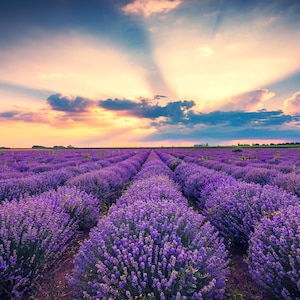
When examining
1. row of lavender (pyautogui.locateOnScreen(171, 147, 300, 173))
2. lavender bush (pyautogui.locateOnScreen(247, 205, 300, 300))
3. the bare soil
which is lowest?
the bare soil

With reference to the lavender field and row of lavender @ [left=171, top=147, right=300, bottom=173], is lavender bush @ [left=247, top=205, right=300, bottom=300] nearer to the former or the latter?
the lavender field

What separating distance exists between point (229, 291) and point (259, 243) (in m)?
0.70

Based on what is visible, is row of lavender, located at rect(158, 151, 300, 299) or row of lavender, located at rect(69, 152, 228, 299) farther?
row of lavender, located at rect(158, 151, 300, 299)

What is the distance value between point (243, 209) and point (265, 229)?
2.87 feet

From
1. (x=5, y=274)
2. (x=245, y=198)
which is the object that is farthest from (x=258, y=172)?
(x=5, y=274)

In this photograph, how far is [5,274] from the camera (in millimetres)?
2678

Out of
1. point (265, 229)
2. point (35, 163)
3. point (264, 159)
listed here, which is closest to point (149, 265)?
point (265, 229)

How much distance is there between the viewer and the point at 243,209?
3812mm

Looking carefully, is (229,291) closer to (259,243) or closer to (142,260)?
(259,243)

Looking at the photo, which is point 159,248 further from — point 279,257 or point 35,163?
point 35,163

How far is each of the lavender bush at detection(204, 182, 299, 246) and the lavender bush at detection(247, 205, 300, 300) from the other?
602 mm

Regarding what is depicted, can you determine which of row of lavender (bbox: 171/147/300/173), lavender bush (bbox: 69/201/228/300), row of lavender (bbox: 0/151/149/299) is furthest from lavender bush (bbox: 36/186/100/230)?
row of lavender (bbox: 171/147/300/173)

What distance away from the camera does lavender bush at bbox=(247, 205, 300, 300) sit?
2250mm

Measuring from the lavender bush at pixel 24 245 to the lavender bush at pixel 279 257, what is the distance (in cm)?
226
